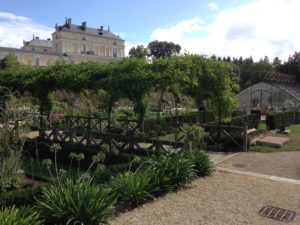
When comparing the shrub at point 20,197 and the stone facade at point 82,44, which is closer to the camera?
the shrub at point 20,197

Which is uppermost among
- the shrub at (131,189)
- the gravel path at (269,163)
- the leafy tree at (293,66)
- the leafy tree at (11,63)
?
the leafy tree at (293,66)

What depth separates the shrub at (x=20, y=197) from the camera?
5324 mm

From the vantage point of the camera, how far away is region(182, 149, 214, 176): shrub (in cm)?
828

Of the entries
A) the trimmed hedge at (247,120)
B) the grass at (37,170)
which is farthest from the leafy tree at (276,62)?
the grass at (37,170)

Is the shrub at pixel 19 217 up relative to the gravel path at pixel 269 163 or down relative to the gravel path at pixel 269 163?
up

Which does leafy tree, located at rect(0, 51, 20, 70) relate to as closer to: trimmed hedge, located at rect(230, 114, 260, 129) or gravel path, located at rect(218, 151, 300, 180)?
trimmed hedge, located at rect(230, 114, 260, 129)

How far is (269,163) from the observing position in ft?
34.4

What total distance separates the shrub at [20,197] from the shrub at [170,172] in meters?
2.33

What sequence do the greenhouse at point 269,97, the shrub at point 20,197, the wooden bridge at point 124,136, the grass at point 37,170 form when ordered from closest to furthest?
the shrub at point 20,197, the grass at point 37,170, the wooden bridge at point 124,136, the greenhouse at point 269,97

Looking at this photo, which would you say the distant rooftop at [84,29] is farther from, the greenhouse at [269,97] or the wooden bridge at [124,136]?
the wooden bridge at [124,136]

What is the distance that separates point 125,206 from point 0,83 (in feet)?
45.9

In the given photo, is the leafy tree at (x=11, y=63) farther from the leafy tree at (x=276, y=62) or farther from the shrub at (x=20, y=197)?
the leafy tree at (x=276, y=62)

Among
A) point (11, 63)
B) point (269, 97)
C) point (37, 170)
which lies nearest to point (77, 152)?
point (37, 170)

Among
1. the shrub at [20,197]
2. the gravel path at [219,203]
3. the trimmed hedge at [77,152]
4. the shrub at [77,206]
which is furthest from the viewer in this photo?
the trimmed hedge at [77,152]
